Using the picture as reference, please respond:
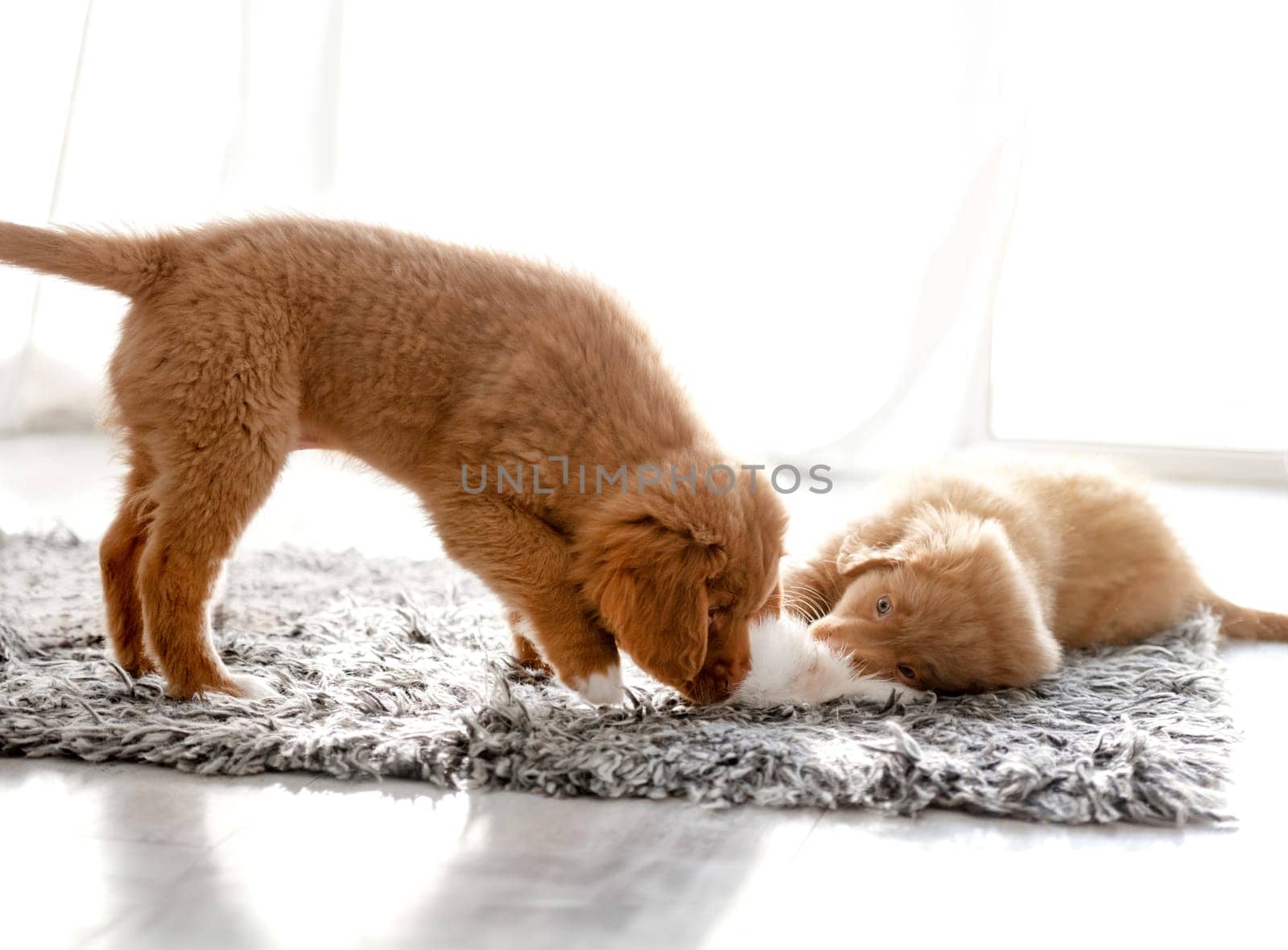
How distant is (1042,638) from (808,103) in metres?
2.19

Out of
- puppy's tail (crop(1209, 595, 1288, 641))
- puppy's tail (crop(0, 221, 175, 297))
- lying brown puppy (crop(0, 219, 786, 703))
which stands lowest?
puppy's tail (crop(1209, 595, 1288, 641))

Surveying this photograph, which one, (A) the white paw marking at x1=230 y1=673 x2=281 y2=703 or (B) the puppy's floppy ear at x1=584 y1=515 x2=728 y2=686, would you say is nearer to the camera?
(B) the puppy's floppy ear at x1=584 y1=515 x2=728 y2=686

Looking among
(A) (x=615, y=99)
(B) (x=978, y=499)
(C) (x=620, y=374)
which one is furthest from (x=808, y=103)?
(C) (x=620, y=374)

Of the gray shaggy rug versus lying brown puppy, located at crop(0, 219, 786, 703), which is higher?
lying brown puppy, located at crop(0, 219, 786, 703)

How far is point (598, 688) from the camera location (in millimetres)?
1913

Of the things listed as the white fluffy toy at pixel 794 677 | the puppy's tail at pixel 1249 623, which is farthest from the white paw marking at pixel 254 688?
the puppy's tail at pixel 1249 623

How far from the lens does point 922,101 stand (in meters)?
3.72

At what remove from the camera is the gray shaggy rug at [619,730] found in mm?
1654

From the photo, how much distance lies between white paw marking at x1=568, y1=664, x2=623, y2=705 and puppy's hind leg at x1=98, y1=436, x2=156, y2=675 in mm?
754

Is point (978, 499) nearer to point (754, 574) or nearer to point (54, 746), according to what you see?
point (754, 574)

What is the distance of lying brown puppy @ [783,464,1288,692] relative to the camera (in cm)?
208

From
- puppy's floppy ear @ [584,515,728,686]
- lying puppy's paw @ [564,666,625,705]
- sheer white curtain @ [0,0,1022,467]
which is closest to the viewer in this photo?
puppy's floppy ear @ [584,515,728,686]

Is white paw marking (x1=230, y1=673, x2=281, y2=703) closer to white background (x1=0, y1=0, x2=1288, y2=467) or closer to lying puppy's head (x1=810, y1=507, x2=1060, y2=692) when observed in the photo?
lying puppy's head (x1=810, y1=507, x2=1060, y2=692)

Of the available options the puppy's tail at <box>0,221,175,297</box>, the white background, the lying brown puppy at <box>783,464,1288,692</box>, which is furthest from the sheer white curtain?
the puppy's tail at <box>0,221,175,297</box>
